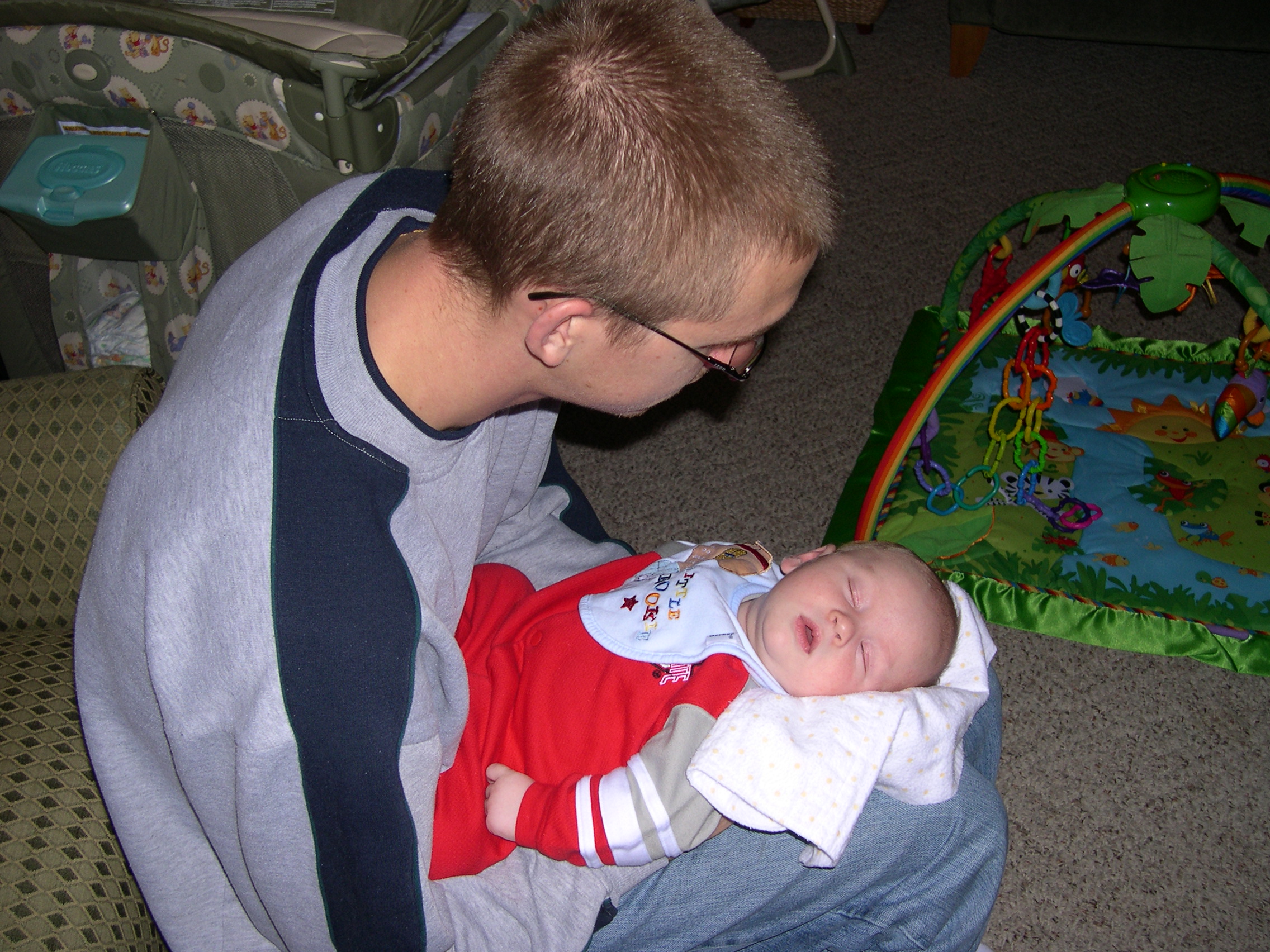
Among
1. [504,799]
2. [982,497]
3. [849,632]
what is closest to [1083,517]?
[982,497]

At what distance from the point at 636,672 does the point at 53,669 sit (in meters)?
0.66

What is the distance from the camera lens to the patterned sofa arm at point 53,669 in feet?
2.89

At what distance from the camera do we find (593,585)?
1213 millimetres

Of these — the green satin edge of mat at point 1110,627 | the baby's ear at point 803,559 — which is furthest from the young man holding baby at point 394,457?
the green satin edge of mat at point 1110,627

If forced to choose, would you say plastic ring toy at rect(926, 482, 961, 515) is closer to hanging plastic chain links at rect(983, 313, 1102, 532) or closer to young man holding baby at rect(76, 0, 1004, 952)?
hanging plastic chain links at rect(983, 313, 1102, 532)

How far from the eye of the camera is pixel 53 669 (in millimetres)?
1044

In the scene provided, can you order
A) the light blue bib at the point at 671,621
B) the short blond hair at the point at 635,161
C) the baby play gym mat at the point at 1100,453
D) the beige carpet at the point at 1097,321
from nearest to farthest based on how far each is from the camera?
1. the short blond hair at the point at 635,161
2. the light blue bib at the point at 671,621
3. the beige carpet at the point at 1097,321
4. the baby play gym mat at the point at 1100,453

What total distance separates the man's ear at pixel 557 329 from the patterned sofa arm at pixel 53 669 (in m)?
0.60

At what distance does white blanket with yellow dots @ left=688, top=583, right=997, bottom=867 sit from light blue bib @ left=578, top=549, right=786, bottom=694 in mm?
70

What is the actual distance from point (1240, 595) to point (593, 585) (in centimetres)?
123

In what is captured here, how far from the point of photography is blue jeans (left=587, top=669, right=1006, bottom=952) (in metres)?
0.99

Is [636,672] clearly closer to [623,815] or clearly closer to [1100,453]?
[623,815]

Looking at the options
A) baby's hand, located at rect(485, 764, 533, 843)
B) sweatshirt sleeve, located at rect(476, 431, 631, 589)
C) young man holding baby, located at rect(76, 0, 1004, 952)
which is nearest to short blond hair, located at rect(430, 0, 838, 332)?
young man holding baby, located at rect(76, 0, 1004, 952)

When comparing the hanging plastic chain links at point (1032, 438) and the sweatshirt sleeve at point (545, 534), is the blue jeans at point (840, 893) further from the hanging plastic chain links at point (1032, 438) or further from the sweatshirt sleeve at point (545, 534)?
the hanging plastic chain links at point (1032, 438)
